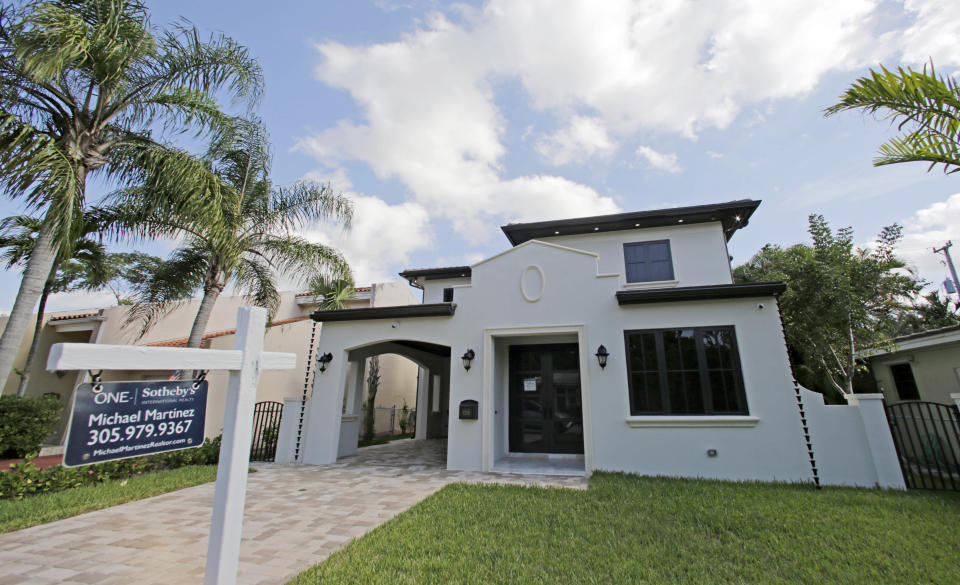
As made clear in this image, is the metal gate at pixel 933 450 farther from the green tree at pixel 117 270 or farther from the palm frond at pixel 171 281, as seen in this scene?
the green tree at pixel 117 270

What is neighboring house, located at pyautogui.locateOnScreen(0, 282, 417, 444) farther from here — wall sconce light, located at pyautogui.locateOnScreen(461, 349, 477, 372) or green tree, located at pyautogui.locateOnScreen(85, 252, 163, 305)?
wall sconce light, located at pyautogui.locateOnScreen(461, 349, 477, 372)

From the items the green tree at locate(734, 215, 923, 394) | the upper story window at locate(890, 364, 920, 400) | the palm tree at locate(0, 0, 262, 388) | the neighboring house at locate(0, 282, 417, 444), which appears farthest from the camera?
the neighboring house at locate(0, 282, 417, 444)

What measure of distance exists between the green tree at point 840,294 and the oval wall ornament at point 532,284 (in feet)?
25.5

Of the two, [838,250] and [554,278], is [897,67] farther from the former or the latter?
[838,250]

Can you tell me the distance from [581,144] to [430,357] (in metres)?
9.07

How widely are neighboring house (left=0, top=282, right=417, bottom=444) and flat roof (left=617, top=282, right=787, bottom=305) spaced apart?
11.0 metres

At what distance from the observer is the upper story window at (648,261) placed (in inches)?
463

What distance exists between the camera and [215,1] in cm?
795

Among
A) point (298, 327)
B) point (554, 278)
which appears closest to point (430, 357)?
point (298, 327)

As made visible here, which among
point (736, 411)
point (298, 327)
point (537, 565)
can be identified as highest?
point (298, 327)

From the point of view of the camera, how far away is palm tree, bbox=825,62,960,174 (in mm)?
4879

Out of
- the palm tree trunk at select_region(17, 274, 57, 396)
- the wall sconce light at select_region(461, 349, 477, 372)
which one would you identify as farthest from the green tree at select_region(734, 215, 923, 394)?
the palm tree trunk at select_region(17, 274, 57, 396)

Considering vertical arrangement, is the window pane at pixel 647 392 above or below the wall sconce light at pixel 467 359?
below

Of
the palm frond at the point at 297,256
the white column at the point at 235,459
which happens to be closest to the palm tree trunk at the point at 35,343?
the palm frond at the point at 297,256
